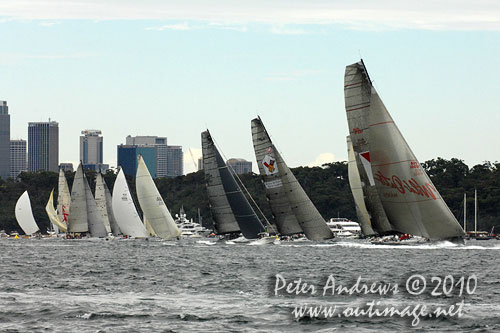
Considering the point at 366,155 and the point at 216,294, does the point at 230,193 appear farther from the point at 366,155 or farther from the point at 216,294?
the point at 216,294

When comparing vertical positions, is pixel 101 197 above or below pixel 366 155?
below

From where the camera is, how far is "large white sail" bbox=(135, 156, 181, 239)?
11519 cm

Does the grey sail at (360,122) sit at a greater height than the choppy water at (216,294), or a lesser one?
greater

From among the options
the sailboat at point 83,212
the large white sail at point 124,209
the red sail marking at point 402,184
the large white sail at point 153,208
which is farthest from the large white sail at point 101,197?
the red sail marking at point 402,184

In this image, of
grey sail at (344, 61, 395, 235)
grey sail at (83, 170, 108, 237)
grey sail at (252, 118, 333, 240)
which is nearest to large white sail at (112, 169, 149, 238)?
grey sail at (83, 170, 108, 237)

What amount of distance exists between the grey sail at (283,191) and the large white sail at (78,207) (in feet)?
138

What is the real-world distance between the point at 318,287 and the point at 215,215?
5522cm

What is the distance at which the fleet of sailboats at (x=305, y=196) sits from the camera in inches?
2253

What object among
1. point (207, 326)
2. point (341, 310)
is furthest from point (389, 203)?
point (207, 326)

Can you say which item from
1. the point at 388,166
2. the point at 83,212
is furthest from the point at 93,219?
the point at 388,166

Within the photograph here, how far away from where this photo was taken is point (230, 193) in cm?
9844

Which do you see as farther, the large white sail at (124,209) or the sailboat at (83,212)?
Result: the sailboat at (83,212)

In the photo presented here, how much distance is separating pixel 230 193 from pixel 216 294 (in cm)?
5601

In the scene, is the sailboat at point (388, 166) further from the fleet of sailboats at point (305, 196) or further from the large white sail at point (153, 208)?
the large white sail at point (153, 208)
